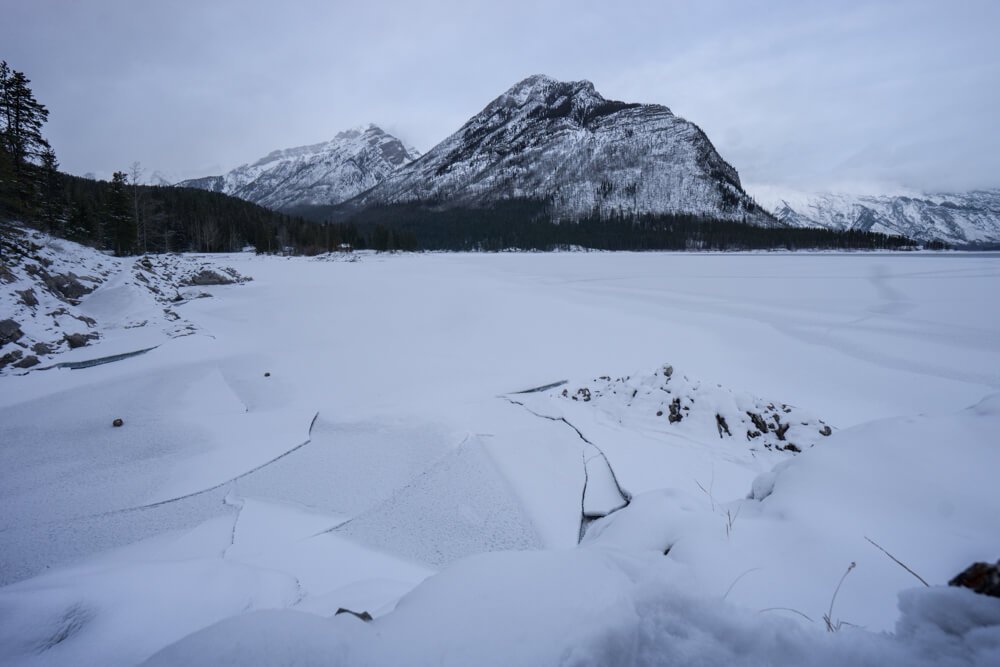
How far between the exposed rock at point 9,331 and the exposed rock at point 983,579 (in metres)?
13.9

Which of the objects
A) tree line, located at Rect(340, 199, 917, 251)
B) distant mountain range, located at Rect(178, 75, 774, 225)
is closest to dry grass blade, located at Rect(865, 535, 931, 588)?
tree line, located at Rect(340, 199, 917, 251)

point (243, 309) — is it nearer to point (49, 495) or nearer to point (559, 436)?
point (49, 495)

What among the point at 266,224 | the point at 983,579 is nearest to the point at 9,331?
the point at 983,579

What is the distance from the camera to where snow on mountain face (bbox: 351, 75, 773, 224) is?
12541 centimetres

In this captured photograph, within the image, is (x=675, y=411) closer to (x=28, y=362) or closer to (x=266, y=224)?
(x=28, y=362)

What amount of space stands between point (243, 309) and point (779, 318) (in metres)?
20.9

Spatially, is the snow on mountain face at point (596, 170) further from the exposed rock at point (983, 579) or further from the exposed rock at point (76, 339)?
the exposed rock at point (983, 579)

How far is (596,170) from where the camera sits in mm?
147000

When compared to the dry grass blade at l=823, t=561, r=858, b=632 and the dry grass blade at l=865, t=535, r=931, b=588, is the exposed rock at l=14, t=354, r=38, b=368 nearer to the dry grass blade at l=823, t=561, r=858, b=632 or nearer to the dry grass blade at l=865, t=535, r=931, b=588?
the dry grass blade at l=823, t=561, r=858, b=632

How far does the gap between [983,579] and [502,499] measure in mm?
3448

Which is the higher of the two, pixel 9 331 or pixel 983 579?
pixel 983 579

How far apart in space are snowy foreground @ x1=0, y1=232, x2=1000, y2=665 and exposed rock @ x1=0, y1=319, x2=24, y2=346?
2.66 feet

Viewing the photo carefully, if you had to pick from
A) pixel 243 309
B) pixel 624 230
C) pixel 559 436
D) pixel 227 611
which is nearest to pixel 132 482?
pixel 227 611

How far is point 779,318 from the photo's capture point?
491 inches
